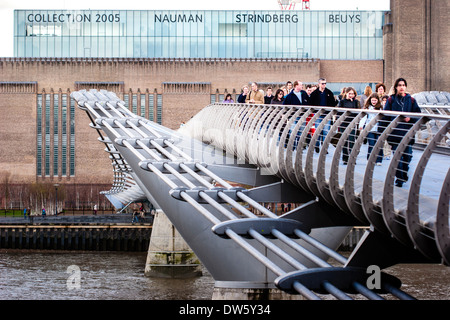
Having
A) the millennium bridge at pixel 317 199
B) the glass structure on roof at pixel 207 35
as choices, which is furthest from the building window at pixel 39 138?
the millennium bridge at pixel 317 199

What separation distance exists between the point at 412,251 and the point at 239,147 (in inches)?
295

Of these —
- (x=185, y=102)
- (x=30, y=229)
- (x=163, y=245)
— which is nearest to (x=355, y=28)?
(x=185, y=102)

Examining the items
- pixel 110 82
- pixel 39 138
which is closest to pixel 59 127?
pixel 39 138

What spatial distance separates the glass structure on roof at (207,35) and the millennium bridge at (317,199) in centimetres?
3786

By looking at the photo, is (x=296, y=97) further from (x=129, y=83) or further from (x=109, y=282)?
(x=129, y=83)

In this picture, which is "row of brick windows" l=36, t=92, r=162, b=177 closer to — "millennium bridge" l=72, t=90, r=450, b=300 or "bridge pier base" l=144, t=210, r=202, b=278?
"bridge pier base" l=144, t=210, r=202, b=278

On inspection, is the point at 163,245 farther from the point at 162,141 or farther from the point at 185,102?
the point at 185,102

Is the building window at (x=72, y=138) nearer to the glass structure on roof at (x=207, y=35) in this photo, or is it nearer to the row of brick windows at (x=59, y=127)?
the row of brick windows at (x=59, y=127)

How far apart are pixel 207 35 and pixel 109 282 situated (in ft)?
98.6

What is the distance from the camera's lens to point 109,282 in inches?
979

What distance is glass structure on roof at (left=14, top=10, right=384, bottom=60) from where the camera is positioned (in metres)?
52.5

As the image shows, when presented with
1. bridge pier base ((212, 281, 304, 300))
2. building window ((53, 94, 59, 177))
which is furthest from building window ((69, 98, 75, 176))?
bridge pier base ((212, 281, 304, 300))

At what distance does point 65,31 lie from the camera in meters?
52.6

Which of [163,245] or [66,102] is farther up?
[66,102]
